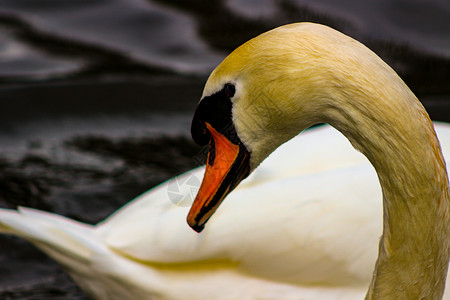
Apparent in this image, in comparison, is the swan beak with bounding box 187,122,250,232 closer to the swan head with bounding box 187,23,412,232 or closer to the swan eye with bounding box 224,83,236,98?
the swan head with bounding box 187,23,412,232

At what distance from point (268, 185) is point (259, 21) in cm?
201

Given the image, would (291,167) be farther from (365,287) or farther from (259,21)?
(259,21)

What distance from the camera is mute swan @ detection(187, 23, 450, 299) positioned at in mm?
1004

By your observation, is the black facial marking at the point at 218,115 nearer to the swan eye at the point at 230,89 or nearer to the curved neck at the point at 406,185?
the swan eye at the point at 230,89

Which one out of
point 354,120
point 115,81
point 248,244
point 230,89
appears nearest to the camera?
point 354,120

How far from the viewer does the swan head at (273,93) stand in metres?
1.00

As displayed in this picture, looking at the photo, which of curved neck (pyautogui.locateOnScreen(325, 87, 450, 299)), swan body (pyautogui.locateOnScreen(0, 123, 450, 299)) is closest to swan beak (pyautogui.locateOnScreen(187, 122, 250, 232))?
curved neck (pyautogui.locateOnScreen(325, 87, 450, 299))

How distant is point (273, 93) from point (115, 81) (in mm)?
2237

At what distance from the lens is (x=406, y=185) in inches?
41.5

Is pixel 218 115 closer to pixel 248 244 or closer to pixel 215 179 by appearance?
pixel 215 179

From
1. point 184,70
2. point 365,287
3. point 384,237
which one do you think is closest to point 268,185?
point 365,287

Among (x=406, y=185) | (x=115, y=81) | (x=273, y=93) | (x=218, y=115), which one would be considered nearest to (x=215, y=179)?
(x=218, y=115)

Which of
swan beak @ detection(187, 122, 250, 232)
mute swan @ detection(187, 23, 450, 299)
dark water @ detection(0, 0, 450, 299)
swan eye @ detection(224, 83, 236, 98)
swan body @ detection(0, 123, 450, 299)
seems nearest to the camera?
mute swan @ detection(187, 23, 450, 299)

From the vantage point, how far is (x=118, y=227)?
177 cm
